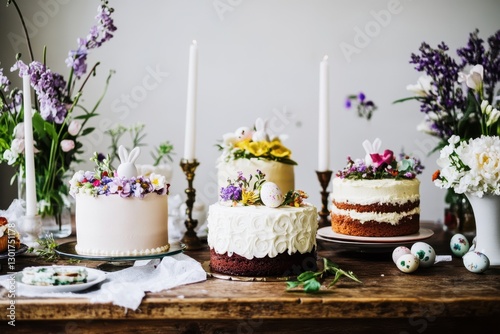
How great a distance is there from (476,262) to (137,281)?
881 mm

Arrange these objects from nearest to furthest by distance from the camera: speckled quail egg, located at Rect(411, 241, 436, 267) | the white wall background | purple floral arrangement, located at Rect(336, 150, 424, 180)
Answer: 1. speckled quail egg, located at Rect(411, 241, 436, 267)
2. purple floral arrangement, located at Rect(336, 150, 424, 180)
3. the white wall background

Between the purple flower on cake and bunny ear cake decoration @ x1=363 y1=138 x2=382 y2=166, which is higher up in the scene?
bunny ear cake decoration @ x1=363 y1=138 x2=382 y2=166

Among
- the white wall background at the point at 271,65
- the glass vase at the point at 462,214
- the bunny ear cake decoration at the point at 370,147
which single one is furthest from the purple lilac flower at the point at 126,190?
the white wall background at the point at 271,65

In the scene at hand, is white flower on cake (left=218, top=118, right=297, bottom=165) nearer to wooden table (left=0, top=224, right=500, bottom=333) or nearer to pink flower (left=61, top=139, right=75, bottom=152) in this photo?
pink flower (left=61, top=139, right=75, bottom=152)

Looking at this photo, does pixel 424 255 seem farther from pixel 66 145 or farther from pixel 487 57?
pixel 66 145

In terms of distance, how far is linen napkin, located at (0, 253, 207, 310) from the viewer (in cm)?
129

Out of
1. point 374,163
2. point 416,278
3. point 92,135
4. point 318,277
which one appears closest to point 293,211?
point 318,277

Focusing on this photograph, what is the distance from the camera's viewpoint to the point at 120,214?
1.54 meters

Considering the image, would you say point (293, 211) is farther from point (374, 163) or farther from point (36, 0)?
point (36, 0)

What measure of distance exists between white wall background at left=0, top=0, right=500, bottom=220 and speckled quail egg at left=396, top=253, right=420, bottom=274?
214 cm

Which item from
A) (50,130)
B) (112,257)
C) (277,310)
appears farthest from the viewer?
(50,130)

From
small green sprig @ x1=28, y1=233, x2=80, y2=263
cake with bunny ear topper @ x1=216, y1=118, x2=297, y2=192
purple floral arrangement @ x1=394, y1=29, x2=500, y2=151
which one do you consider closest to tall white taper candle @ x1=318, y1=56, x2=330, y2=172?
cake with bunny ear topper @ x1=216, y1=118, x2=297, y2=192

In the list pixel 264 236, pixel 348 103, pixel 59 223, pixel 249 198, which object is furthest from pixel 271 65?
pixel 264 236

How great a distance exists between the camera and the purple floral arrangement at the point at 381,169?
185 cm
